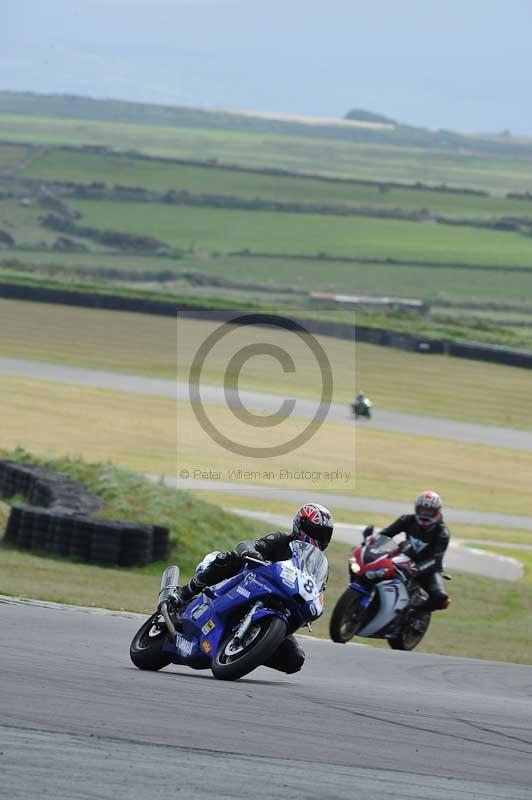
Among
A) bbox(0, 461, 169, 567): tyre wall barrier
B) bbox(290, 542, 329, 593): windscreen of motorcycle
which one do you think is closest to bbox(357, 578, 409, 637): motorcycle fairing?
bbox(0, 461, 169, 567): tyre wall barrier

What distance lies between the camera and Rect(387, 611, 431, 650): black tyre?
47.0 feet

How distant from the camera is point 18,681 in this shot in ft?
24.2

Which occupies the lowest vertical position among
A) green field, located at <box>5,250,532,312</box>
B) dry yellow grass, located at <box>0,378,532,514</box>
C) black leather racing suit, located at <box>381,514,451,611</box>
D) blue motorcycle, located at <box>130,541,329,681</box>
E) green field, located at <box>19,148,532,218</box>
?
dry yellow grass, located at <box>0,378,532,514</box>

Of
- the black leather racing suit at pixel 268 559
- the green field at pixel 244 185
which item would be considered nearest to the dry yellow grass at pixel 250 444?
the black leather racing suit at pixel 268 559

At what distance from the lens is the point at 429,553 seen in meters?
14.5

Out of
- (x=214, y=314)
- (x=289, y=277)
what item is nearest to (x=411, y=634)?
(x=214, y=314)

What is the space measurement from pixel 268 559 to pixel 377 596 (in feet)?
17.0

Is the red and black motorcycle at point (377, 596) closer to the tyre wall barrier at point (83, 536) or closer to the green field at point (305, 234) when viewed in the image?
the tyre wall barrier at point (83, 536)

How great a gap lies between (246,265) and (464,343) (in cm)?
4353

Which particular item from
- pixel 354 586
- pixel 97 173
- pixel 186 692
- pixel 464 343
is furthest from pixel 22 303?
pixel 97 173

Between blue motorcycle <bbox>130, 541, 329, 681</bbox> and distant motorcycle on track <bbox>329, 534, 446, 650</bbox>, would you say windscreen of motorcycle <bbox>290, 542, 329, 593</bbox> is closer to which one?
blue motorcycle <bbox>130, 541, 329, 681</bbox>

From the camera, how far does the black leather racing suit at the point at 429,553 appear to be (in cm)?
1441

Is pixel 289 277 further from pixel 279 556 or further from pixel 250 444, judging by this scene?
pixel 279 556

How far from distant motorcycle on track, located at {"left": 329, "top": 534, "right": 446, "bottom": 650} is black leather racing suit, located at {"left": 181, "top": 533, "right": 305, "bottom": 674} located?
4.71m
